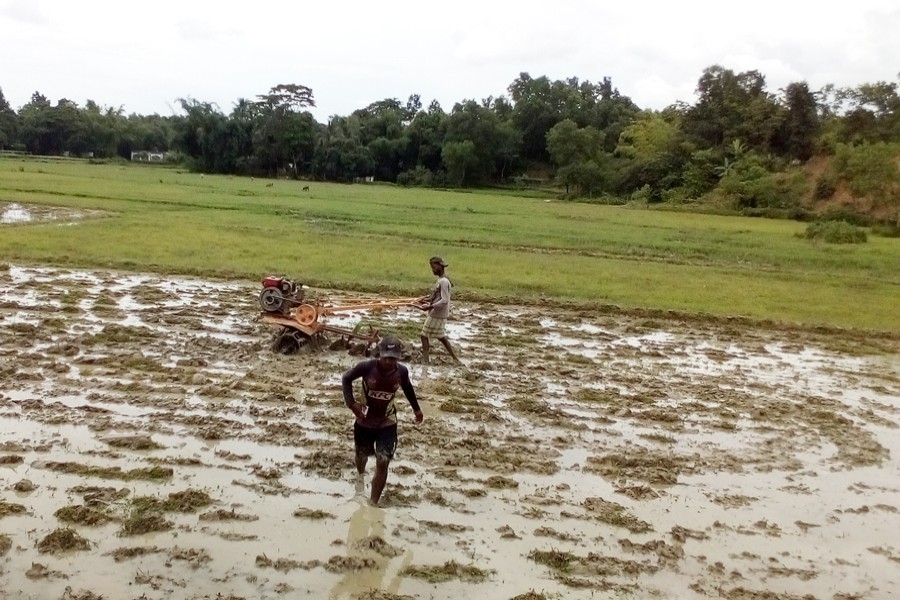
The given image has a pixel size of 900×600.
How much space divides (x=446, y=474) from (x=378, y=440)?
89cm

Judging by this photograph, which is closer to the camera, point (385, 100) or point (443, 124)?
point (443, 124)

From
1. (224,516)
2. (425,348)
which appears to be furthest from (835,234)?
(224,516)

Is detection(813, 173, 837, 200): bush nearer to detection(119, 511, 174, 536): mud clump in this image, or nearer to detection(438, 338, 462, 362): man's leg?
detection(438, 338, 462, 362): man's leg

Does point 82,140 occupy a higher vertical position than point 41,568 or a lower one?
higher

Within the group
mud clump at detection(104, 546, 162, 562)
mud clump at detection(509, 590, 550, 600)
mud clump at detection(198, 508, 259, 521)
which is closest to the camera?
mud clump at detection(509, 590, 550, 600)

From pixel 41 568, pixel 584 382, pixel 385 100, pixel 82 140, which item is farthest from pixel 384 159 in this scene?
pixel 41 568

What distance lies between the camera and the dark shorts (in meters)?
6.18

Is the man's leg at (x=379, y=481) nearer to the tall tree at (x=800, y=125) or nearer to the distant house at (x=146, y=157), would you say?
the tall tree at (x=800, y=125)

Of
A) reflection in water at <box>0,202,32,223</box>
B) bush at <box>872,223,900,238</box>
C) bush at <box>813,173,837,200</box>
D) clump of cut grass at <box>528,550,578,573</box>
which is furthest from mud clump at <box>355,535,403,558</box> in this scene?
bush at <box>813,173,837,200</box>

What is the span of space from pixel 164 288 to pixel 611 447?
9990mm

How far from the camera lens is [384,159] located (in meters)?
73.7

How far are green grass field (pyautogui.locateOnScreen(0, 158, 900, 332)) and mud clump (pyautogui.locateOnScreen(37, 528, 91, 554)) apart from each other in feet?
33.7

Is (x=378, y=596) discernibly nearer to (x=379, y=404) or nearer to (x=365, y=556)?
(x=365, y=556)

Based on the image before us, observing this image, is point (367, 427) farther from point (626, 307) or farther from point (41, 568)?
point (626, 307)
